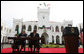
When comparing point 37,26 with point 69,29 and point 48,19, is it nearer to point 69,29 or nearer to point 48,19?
point 48,19

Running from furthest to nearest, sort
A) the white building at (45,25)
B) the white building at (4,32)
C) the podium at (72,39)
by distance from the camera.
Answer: the white building at (4,32) → the white building at (45,25) → the podium at (72,39)

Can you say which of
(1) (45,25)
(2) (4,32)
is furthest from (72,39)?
(2) (4,32)

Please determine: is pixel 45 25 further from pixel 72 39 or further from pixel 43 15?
pixel 72 39

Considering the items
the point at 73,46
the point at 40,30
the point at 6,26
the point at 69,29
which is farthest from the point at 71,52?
the point at 6,26

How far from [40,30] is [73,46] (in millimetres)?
24823

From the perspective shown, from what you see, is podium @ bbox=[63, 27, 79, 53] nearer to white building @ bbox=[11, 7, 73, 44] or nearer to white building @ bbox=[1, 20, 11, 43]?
white building @ bbox=[11, 7, 73, 44]

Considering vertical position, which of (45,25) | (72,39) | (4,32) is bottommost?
(4,32)

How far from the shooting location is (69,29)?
13.4 ft

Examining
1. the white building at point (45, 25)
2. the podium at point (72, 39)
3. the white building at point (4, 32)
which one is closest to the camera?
the podium at point (72, 39)

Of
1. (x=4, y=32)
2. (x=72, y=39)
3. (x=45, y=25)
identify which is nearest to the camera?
(x=72, y=39)

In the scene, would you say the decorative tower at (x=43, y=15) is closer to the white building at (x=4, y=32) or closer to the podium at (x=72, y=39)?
the white building at (x=4, y=32)

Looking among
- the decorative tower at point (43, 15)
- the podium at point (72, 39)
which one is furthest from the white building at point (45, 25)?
the podium at point (72, 39)

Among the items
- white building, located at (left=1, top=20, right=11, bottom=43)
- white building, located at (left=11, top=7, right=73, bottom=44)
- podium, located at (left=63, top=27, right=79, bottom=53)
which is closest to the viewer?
podium, located at (left=63, top=27, right=79, bottom=53)

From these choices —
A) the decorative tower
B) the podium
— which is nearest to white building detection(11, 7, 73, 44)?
the decorative tower
